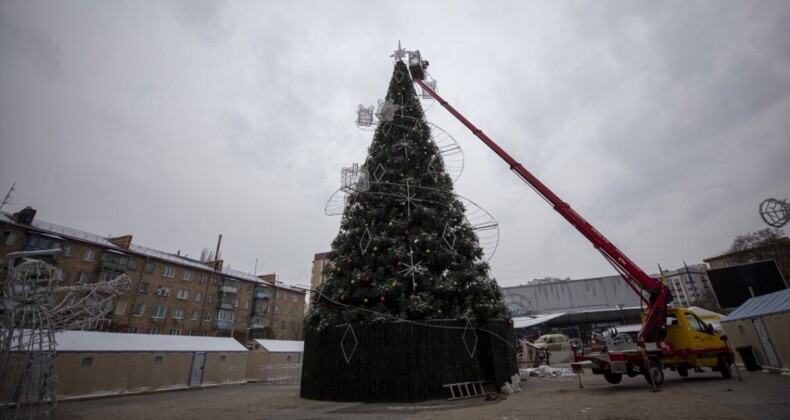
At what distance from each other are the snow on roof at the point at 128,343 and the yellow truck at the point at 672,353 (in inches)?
849

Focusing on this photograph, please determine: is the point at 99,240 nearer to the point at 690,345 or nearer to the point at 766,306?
the point at 690,345

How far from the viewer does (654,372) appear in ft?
33.0

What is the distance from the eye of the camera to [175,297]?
124 ft

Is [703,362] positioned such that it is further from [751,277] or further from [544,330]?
[544,330]

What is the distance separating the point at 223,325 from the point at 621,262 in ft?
140

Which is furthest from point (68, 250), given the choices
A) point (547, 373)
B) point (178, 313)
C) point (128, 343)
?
point (547, 373)

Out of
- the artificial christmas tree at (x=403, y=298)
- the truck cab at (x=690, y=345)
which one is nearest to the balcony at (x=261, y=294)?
the artificial christmas tree at (x=403, y=298)

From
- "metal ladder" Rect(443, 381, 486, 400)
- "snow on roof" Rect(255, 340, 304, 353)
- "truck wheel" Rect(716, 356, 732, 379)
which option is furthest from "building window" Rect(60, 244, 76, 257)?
"truck wheel" Rect(716, 356, 732, 379)

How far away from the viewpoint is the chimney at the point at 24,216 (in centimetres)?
2952

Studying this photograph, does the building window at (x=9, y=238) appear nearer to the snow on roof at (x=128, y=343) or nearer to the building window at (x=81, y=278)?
the building window at (x=81, y=278)

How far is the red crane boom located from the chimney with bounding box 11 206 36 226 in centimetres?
3898

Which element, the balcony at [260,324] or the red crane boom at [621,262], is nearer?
the red crane boom at [621,262]

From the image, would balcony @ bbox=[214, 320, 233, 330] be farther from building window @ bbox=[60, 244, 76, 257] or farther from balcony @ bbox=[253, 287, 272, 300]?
building window @ bbox=[60, 244, 76, 257]

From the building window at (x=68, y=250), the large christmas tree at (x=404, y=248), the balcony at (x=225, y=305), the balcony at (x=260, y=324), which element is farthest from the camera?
the balcony at (x=260, y=324)
